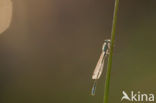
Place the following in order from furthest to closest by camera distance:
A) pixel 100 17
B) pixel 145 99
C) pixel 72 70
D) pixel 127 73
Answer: pixel 100 17 < pixel 72 70 < pixel 127 73 < pixel 145 99

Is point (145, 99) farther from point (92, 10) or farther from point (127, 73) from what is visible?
point (92, 10)

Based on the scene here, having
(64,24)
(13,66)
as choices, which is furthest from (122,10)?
(13,66)

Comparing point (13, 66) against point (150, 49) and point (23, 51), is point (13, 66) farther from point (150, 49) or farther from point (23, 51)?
point (150, 49)

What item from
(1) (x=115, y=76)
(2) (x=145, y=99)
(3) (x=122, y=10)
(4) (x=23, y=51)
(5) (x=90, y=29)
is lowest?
(2) (x=145, y=99)

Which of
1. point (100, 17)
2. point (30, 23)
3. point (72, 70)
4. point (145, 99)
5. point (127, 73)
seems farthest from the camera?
point (30, 23)

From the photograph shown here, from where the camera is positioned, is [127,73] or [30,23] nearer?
[127,73]

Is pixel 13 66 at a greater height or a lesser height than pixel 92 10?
lesser
